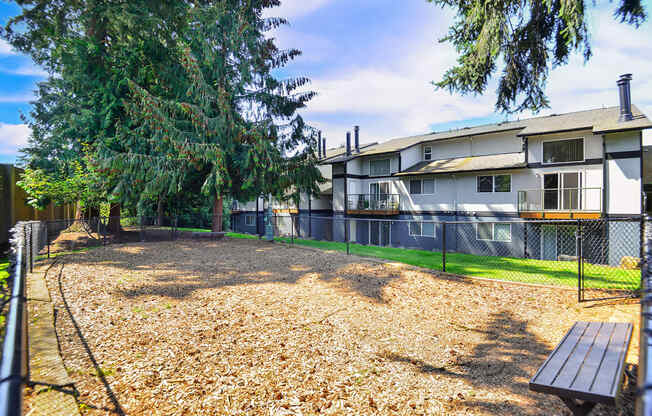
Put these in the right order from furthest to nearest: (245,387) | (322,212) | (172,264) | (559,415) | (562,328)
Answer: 1. (322,212)
2. (172,264)
3. (562,328)
4. (245,387)
5. (559,415)

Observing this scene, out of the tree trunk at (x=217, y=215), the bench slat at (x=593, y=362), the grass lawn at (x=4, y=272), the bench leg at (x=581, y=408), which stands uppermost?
the tree trunk at (x=217, y=215)

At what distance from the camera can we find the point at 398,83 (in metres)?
17.6

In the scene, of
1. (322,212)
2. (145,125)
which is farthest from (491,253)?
(145,125)

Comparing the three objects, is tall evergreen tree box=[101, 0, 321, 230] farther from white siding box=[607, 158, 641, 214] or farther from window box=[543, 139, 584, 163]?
white siding box=[607, 158, 641, 214]

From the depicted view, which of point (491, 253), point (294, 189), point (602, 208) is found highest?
point (294, 189)

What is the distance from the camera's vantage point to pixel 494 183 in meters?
20.6

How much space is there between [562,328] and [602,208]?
1603cm

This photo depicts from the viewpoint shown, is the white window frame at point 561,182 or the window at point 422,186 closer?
the white window frame at point 561,182

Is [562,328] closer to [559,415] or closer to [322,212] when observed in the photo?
[559,415]

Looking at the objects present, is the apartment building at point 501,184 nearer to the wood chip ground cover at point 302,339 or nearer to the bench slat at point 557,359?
the wood chip ground cover at point 302,339

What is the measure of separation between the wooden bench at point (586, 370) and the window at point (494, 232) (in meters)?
18.4

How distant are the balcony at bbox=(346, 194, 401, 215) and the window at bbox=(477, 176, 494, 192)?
19.9ft

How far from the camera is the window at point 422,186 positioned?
23.4 m

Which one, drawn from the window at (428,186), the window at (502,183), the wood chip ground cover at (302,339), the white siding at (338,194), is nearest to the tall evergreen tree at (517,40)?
the wood chip ground cover at (302,339)
